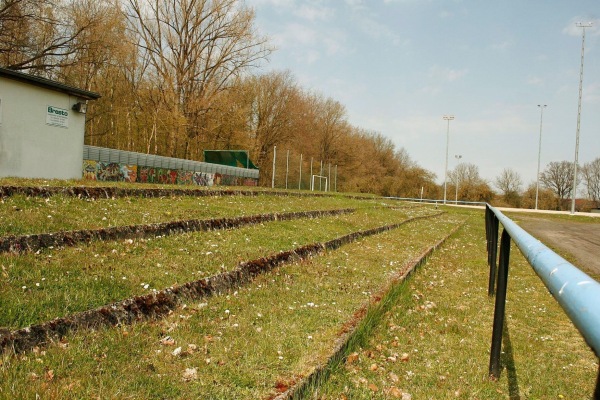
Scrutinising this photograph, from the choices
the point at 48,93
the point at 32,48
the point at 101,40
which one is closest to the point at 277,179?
the point at 101,40

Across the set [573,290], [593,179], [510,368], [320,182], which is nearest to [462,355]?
[510,368]

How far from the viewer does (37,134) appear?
51.9ft

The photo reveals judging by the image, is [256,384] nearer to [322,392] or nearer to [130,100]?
[322,392]

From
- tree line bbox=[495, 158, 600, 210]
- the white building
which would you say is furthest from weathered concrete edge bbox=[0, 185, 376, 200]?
tree line bbox=[495, 158, 600, 210]

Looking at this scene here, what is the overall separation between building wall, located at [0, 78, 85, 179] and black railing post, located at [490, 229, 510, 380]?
1618 centimetres

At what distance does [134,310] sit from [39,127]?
14.3 metres

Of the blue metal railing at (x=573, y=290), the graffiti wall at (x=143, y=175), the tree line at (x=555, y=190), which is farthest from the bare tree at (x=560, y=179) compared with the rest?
the blue metal railing at (x=573, y=290)

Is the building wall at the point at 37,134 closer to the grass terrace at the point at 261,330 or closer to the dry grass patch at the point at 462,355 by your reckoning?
the grass terrace at the point at 261,330

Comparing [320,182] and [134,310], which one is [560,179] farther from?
[134,310]

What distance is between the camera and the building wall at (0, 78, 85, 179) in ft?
48.5

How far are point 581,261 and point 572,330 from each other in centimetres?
825

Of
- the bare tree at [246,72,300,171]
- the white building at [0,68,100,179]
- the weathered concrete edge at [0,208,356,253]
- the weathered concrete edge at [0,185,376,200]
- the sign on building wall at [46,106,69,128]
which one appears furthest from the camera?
the bare tree at [246,72,300,171]

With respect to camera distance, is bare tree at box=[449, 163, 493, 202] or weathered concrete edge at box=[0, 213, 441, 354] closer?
weathered concrete edge at box=[0, 213, 441, 354]

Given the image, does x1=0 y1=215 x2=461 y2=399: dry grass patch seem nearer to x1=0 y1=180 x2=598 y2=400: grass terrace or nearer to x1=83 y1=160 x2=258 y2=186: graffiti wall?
x1=0 y1=180 x2=598 y2=400: grass terrace
